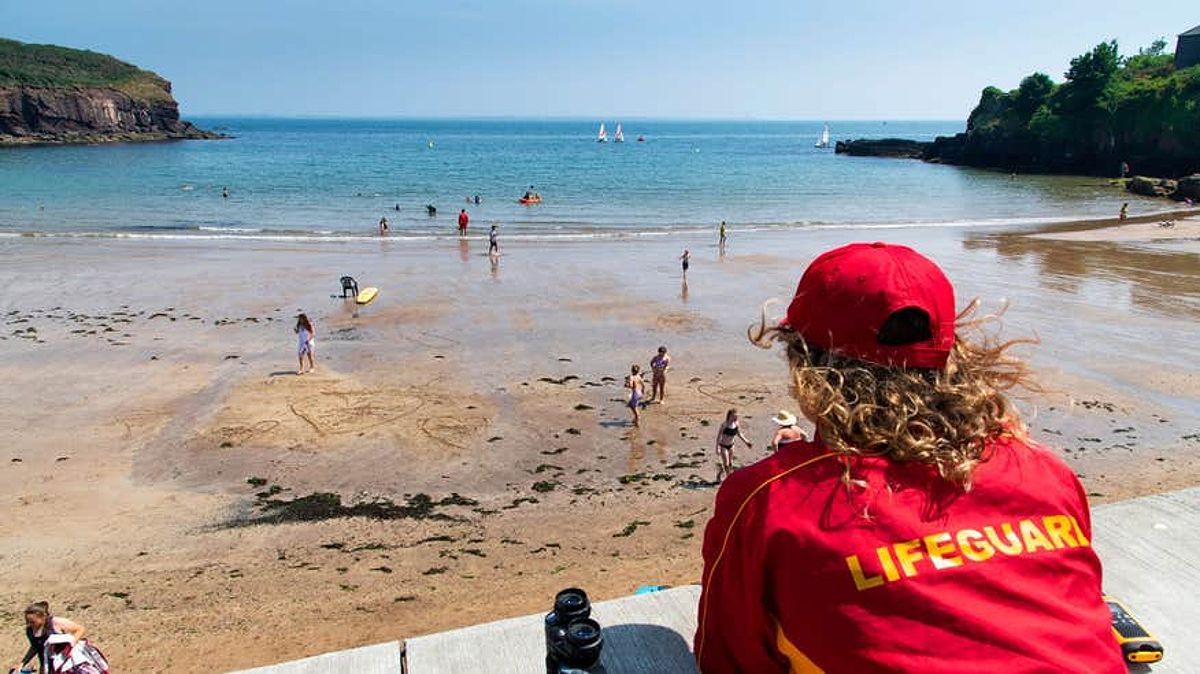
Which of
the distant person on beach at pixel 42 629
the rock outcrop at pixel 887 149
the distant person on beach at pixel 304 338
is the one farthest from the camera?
the rock outcrop at pixel 887 149

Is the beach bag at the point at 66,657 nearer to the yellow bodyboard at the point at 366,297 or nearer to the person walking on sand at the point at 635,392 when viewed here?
the person walking on sand at the point at 635,392

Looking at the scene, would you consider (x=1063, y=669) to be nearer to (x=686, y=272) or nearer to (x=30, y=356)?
(x=30, y=356)

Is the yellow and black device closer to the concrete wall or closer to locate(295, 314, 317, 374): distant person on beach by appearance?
locate(295, 314, 317, 374): distant person on beach

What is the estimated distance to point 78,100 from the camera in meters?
127

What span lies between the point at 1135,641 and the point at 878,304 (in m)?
2.39

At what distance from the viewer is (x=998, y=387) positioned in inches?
95.4

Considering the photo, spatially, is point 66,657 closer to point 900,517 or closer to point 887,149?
point 900,517

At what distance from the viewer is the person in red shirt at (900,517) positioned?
2.01m

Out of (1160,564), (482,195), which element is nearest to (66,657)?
(1160,564)

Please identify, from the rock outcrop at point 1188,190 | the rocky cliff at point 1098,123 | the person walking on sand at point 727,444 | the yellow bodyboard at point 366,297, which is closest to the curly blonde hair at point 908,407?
the person walking on sand at point 727,444

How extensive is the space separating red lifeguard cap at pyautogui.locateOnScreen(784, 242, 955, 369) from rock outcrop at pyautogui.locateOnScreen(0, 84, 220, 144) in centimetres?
13963

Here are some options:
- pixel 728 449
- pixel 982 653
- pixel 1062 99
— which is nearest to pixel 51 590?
pixel 728 449

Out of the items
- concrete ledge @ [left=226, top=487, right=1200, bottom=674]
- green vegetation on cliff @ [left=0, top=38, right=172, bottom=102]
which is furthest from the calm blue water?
green vegetation on cliff @ [left=0, top=38, right=172, bottom=102]

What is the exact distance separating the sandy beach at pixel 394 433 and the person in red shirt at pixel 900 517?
740mm
